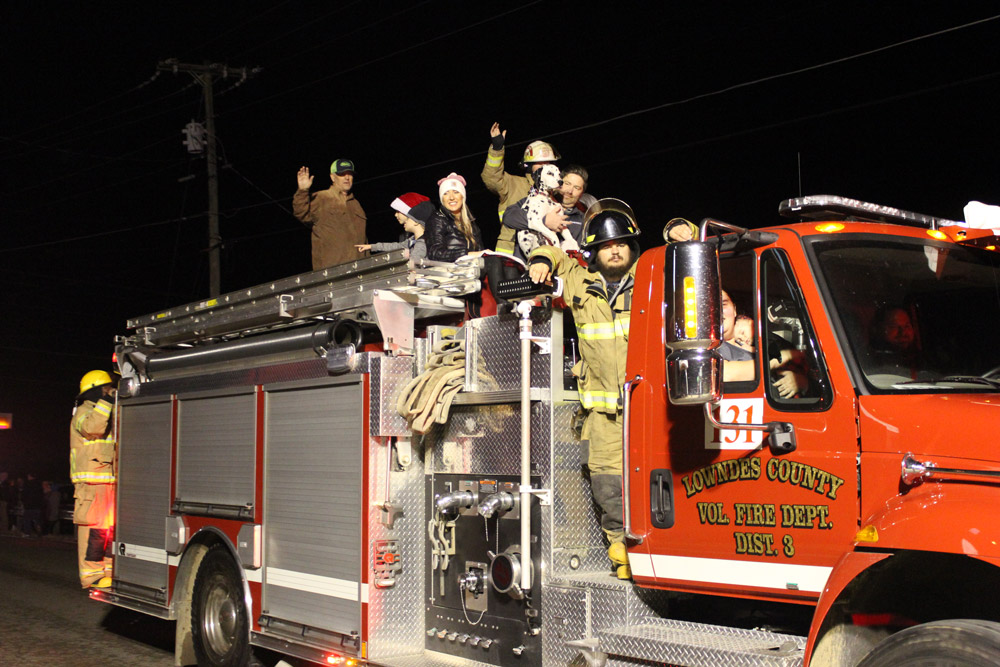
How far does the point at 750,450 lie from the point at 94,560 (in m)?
7.32

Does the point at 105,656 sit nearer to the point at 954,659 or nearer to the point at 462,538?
the point at 462,538

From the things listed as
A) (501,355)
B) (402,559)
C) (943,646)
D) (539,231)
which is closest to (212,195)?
(539,231)

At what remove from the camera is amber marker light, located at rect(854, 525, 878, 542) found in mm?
3535

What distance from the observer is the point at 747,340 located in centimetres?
434

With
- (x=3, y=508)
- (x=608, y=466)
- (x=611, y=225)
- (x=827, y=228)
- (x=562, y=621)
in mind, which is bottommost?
(x=3, y=508)

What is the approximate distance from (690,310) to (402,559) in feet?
9.62

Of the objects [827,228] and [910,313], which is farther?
[827,228]

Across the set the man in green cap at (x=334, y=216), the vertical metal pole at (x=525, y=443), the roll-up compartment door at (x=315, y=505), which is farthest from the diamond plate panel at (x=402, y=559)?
the man in green cap at (x=334, y=216)

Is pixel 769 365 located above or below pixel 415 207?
below

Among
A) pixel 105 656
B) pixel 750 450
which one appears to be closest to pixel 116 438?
pixel 105 656

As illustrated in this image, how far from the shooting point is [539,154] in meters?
6.95

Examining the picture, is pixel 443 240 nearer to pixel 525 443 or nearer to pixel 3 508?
pixel 525 443

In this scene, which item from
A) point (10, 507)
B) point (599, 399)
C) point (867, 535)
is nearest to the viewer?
point (867, 535)

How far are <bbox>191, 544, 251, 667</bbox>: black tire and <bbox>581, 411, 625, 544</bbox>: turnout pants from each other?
318cm
